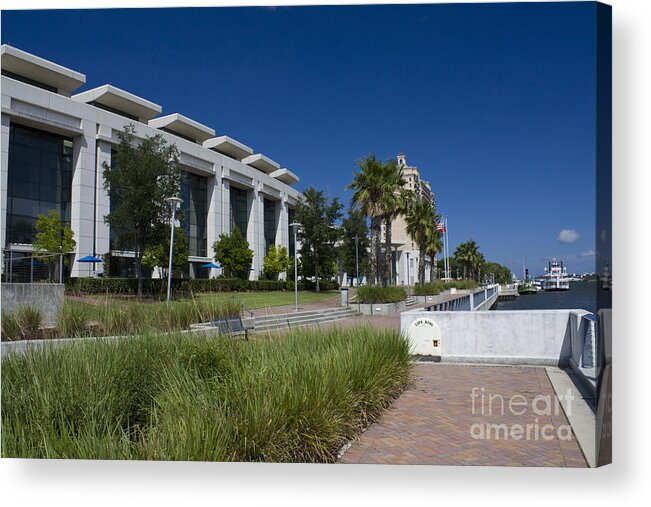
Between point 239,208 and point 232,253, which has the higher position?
point 239,208

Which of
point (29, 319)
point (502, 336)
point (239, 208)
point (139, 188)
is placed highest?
point (239, 208)

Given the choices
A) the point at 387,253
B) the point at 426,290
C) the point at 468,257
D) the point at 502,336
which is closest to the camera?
the point at 502,336

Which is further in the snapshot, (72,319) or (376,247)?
(376,247)

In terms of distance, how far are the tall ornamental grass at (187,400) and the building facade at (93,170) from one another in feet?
9.29

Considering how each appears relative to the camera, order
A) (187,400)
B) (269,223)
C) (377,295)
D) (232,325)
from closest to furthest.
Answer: (187,400)
(232,325)
(377,295)
(269,223)

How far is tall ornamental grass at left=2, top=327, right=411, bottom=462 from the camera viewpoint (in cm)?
295

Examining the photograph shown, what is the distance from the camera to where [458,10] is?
434 cm

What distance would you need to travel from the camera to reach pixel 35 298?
6785 millimetres

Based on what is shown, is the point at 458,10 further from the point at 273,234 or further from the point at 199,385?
the point at 273,234

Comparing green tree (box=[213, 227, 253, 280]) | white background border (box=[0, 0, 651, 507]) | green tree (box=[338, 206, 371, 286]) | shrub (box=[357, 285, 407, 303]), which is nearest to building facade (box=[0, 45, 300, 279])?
green tree (box=[213, 227, 253, 280])

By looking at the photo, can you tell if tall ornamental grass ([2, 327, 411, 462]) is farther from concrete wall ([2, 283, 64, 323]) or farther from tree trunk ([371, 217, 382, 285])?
tree trunk ([371, 217, 382, 285])

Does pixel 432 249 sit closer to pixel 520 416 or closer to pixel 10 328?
pixel 520 416

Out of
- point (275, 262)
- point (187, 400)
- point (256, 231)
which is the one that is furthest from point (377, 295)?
point (256, 231)

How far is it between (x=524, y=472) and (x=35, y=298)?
7.18 m
